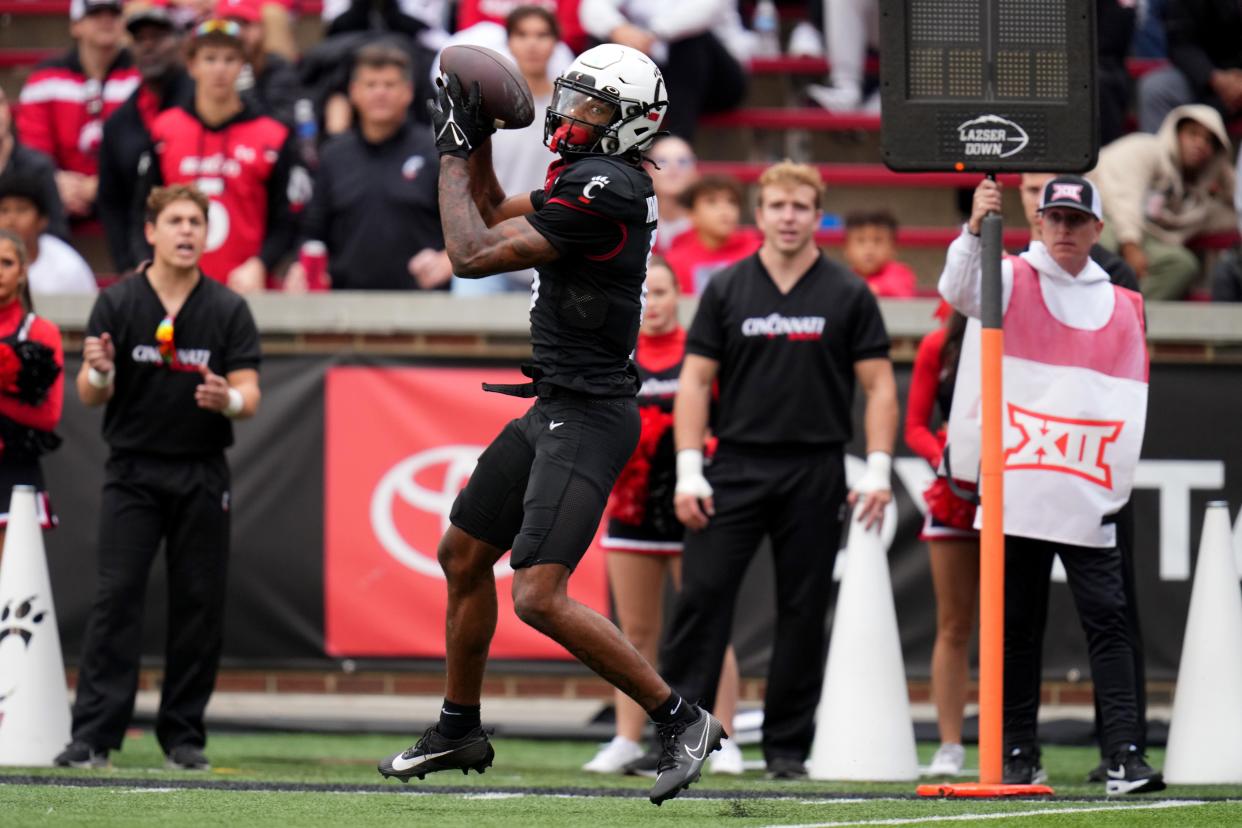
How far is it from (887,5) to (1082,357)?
1.50 metres

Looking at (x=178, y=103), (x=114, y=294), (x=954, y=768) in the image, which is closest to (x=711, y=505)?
(x=954, y=768)

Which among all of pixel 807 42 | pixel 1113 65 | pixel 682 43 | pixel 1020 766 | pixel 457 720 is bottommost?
pixel 1020 766

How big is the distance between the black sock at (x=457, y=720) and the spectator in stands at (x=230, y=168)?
4567mm

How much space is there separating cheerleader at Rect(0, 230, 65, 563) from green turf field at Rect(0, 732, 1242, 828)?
1303 millimetres

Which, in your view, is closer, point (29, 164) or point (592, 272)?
point (592, 272)

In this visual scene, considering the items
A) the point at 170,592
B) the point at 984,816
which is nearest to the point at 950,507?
the point at 984,816


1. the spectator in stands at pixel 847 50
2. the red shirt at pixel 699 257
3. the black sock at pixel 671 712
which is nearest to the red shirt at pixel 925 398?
the red shirt at pixel 699 257

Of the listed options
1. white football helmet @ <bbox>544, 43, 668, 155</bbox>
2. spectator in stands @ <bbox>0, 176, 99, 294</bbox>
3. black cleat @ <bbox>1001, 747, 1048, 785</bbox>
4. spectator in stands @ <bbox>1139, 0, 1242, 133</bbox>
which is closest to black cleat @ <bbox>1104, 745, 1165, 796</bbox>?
black cleat @ <bbox>1001, 747, 1048, 785</bbox>

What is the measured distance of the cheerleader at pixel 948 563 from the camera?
8195 millimetres

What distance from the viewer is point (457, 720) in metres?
6.43

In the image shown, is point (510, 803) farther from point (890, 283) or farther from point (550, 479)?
point (890, 283)

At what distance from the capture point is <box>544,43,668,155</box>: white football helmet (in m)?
6.28

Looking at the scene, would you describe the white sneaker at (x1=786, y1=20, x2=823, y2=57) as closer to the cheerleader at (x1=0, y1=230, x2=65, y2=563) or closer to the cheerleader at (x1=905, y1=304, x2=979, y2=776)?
the cheerleader at (x1=905, y1=304, x2=979, y2=776)

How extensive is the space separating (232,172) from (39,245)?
1065mm
